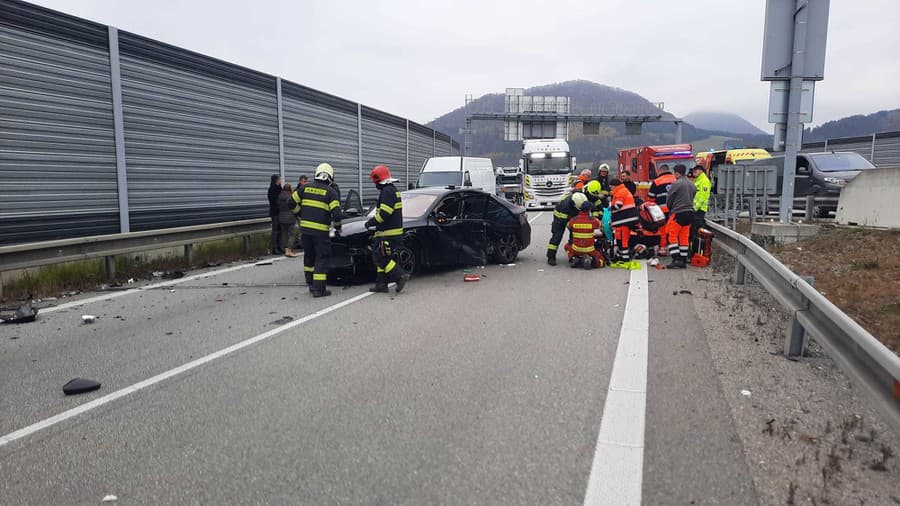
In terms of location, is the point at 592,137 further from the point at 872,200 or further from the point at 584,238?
the point at 584,238

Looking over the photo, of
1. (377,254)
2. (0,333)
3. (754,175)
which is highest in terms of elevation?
(754,175)

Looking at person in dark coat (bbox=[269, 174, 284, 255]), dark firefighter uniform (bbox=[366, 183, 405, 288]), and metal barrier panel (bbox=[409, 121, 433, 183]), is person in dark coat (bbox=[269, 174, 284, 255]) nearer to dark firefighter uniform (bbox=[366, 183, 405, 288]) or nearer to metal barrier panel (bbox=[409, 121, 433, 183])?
dark firefighter uniform (bbox=[366, 183, 405, 288])

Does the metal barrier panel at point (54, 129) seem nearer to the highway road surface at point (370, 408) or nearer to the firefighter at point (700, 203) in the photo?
the highway road surface at point (370, 408)

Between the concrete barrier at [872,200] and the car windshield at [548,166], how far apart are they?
588 inches

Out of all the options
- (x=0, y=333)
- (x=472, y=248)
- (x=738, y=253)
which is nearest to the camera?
(x=0, y=333)

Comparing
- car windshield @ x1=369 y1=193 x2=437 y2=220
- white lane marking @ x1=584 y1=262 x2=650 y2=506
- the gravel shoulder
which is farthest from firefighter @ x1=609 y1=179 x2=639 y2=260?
white lane marking @ x1=584 y1=262 x2=650 y2=506

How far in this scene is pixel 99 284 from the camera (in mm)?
9961

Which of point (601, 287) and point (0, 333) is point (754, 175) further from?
point (0, 333)

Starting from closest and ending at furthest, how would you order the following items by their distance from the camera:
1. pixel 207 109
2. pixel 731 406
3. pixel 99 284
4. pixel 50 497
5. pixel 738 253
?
pixel 50 497 < pixel 731 406 < pixel 738 253 < pixel 99 284 < pixel 207 109

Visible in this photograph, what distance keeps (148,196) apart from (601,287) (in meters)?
8.65

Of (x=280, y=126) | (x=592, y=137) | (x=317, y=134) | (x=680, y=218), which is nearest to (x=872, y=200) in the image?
(x=680, y=218)

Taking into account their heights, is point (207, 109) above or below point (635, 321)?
above

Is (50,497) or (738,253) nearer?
(50,497)

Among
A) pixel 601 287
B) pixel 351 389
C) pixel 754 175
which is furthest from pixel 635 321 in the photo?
pixel 754 175
